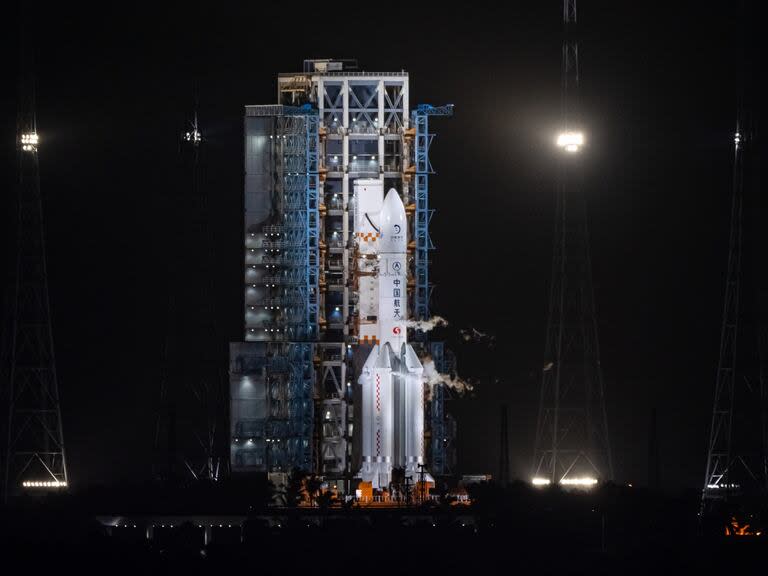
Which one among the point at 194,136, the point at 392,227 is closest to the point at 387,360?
the point at 392,227

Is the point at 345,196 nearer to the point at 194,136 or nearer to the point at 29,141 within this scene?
the point at 194,136

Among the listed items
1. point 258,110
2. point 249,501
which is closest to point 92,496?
point 249,501

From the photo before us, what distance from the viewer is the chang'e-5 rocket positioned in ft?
380

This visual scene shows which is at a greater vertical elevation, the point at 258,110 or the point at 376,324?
Answer: the point at 258,110

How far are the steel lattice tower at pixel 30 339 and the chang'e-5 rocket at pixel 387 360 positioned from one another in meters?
10.8

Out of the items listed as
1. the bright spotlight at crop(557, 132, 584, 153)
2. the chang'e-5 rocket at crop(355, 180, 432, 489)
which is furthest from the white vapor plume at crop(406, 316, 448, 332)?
the bright spotlight at crop(557, 132, 584, 153)

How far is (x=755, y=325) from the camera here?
389ft

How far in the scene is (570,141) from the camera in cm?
11581

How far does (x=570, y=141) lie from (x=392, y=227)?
22.3 ft

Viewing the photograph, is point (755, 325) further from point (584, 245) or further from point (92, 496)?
point (92, 496)

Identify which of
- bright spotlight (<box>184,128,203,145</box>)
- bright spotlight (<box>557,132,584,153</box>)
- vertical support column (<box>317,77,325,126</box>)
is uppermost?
vertical support column (<box>317,77,325,126</box>)

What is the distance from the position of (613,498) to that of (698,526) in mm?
3147

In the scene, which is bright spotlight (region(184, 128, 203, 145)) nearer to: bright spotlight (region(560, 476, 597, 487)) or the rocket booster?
the rocket booster

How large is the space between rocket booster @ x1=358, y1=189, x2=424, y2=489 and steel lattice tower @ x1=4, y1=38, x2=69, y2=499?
10795 mm
